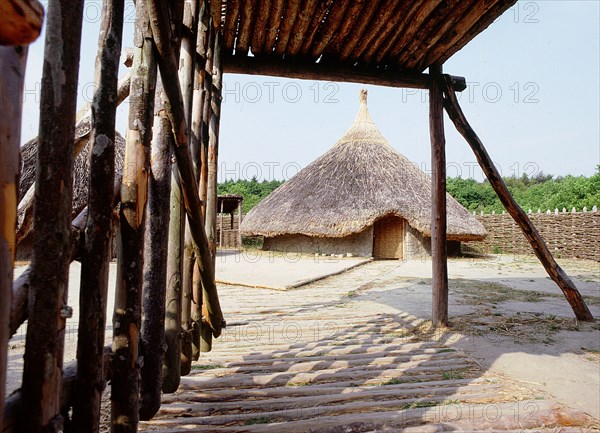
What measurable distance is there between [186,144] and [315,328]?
2.82 meters

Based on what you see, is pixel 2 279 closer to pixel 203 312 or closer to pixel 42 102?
pixel 42 102

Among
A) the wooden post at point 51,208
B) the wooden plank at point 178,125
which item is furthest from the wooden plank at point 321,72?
the wooden post at point 51,208

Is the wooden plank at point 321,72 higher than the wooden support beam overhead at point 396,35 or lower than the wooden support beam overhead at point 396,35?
lower

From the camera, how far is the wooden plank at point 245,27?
314 cm

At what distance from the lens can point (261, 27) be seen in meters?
3.45

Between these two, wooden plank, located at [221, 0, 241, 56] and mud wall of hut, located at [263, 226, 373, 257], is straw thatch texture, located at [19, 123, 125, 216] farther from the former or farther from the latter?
mud wall of hut, located at [263, 226, 373, 257]

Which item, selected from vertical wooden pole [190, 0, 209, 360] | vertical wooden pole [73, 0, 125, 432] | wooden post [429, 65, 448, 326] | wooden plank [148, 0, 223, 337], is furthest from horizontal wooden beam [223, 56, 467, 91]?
vertical wooden pole [73, 0, 125, 432]

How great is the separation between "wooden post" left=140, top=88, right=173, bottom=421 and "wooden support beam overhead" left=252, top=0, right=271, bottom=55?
1.94m

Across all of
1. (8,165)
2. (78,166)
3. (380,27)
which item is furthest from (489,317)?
(78,166)

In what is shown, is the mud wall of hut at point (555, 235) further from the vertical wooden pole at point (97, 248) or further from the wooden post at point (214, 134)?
the vertical wooden pole at point (97, 248)

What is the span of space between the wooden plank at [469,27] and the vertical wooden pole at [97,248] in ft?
10.1

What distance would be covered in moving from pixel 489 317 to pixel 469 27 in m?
3.22

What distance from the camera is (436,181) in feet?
14.1

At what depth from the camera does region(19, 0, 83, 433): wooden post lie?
0.84 m
